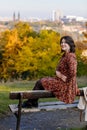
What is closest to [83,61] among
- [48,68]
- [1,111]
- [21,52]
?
[48,68]

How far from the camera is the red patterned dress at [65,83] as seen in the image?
5.45 metres

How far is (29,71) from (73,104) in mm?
39049

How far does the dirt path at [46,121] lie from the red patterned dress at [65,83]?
3.38 ft

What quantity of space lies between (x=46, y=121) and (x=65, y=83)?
5.36 ft

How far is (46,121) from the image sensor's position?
693 centimetres

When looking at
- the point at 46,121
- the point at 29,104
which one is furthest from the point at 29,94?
the point at 46,121

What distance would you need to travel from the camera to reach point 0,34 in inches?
2095

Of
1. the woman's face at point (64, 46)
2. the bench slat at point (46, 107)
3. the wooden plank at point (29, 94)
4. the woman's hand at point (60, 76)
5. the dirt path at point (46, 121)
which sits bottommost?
the dirt path at point (46, 121)

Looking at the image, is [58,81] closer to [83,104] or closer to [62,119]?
[83,104]

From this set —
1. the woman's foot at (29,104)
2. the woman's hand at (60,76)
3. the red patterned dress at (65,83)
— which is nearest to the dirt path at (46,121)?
the woman's foot at (29,104)

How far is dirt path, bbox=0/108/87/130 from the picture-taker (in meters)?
6.48

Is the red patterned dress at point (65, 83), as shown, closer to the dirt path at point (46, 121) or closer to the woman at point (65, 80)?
the woman at point (65, 80)

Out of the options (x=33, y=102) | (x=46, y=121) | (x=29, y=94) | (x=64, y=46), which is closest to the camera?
(x=29, y=94)

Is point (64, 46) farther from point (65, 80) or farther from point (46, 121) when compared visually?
point (46, 121)
